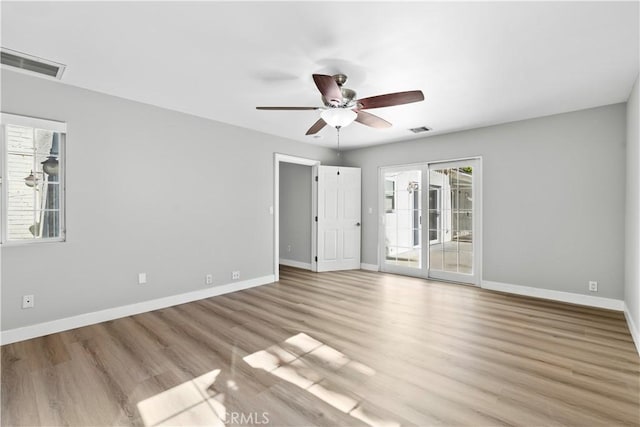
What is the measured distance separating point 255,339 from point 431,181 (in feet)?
13.5

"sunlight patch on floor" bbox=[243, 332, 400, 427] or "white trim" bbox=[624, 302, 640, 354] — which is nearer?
"sunlight patch on floor" bbox=[243, 332, 400, 427]

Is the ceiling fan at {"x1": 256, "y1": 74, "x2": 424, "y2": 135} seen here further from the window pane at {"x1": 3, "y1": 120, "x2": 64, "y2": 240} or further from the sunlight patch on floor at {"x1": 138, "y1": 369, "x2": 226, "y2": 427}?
the sunlight patch on floor at {"x1": 138, "y1": 369, "x2": 226, "y2": 427}

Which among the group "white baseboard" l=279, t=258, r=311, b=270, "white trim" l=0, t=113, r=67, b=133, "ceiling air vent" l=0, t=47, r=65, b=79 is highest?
"ceiling air vent" l=0, t=47, r=65, b=79

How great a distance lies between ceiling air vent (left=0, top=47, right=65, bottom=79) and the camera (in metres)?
2.56

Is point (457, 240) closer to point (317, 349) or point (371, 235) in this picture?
point (371, 235)

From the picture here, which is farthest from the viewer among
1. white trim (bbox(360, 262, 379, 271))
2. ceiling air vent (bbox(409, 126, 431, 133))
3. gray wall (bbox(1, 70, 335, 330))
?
white trim (bbox(360, 262, 379, 271))

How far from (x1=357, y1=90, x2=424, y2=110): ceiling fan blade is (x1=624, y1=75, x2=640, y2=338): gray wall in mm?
2175

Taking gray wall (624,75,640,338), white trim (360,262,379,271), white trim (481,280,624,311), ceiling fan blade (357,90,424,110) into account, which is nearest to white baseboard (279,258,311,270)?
white trim (360,262,379,271)

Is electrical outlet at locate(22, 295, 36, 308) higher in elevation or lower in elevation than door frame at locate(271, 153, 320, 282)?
lower

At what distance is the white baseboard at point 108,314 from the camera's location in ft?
9.50

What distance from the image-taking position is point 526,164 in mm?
4453

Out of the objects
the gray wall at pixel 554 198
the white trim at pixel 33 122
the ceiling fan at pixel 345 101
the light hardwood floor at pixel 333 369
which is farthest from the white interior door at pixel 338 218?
the white trim at pixel 33 122

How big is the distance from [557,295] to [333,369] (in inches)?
144

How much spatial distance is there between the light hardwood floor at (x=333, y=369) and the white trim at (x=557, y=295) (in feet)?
0.82
